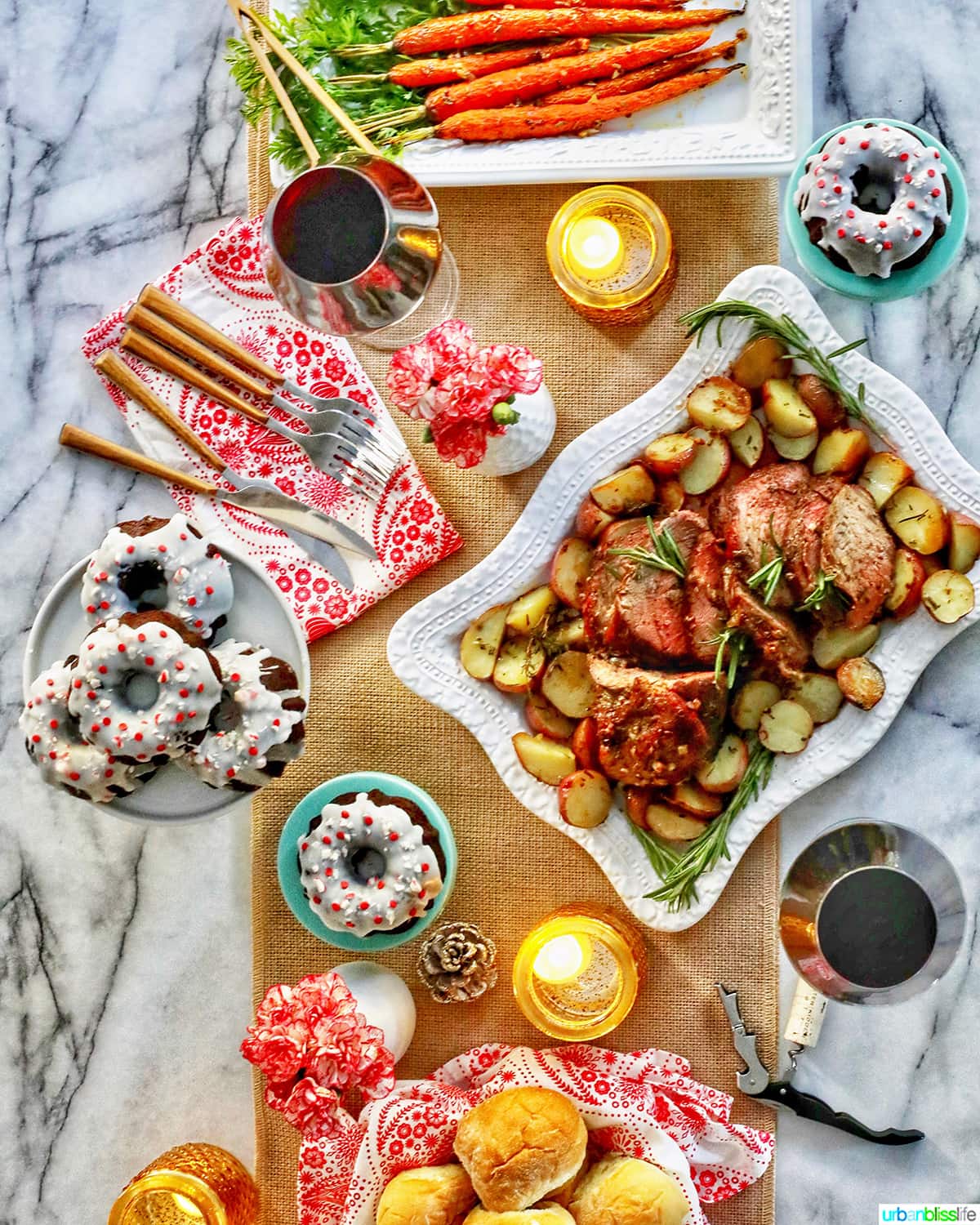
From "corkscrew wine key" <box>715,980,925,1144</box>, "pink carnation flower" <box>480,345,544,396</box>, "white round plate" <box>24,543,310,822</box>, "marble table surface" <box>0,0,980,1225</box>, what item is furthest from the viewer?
"marble table surface" <box>0,0,980,1225</box>

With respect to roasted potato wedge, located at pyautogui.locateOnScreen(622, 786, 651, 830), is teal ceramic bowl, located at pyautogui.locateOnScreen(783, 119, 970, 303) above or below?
above

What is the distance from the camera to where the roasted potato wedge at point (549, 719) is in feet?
5.97

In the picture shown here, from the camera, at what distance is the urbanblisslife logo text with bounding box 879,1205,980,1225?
1878mm

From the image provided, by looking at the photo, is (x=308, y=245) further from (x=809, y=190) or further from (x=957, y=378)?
(x=957, y=378)

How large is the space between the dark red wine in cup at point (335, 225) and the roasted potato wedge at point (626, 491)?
18.6 inches

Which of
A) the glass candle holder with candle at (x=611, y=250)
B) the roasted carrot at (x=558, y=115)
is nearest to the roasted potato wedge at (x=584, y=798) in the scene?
the glass candle holder with candle at (x=611, y=250)

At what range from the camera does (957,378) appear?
1.87 metres

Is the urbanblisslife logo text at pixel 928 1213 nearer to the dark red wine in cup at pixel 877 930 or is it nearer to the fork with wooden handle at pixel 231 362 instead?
the dark red wine in cup at pixel 877 930

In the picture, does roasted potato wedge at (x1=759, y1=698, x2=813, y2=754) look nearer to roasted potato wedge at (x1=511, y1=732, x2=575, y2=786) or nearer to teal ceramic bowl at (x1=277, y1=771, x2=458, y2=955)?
roasted potato wedge at (x1=511, y1=732, x2=575, y2=786)

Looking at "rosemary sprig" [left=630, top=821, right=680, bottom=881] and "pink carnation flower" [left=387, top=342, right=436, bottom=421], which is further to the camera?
"rosemary sprig" [left=630, top=821, right=680, bottom=881]

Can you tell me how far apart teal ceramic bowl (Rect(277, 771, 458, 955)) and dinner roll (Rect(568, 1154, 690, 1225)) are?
43cm

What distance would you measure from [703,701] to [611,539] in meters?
0.27

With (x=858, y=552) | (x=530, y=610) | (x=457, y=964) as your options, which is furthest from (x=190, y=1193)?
(x=858, y=552)

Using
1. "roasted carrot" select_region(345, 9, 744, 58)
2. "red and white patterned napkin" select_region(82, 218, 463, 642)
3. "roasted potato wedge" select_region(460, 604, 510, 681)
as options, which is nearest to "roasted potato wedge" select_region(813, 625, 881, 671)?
"roasted potato wedge" select_region(460, 604, 510, 681)
